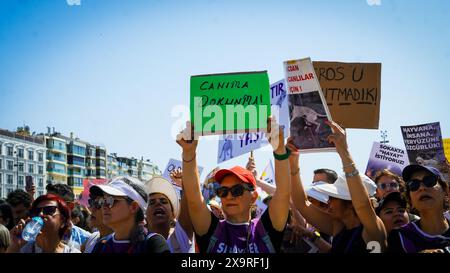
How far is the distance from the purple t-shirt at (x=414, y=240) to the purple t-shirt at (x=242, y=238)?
83 centimetres

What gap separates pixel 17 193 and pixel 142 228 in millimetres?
3871

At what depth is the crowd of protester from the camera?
4.05 meters

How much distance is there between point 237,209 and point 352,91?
251 centimetres

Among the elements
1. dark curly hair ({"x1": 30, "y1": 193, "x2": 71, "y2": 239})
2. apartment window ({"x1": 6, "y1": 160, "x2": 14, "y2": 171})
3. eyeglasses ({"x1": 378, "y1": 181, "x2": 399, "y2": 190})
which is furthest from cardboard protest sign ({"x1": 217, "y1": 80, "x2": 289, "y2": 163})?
apartment window ({"x1": 6, "y1": 160, "x2": 14, "y2": 171})

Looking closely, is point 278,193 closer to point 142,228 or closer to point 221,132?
point 221,132

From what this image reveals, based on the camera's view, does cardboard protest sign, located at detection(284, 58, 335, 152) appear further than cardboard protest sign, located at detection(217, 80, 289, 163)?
No

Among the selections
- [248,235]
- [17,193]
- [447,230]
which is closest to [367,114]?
[447,230]

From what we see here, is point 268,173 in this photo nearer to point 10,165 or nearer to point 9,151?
point 9,151

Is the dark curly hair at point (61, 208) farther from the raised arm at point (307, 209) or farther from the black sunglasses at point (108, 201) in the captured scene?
the raised arm at point (307, 209)

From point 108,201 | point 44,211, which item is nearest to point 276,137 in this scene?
point 108,201

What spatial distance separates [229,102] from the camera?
15.4 ft

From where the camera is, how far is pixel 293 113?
5125 mm

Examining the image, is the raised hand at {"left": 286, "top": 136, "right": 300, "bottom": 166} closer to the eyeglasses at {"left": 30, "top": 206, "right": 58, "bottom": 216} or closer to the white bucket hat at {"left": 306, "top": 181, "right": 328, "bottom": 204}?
the white bucket hat at {"left": 306, "top": 181, "right": 328, "bottom": 204}
